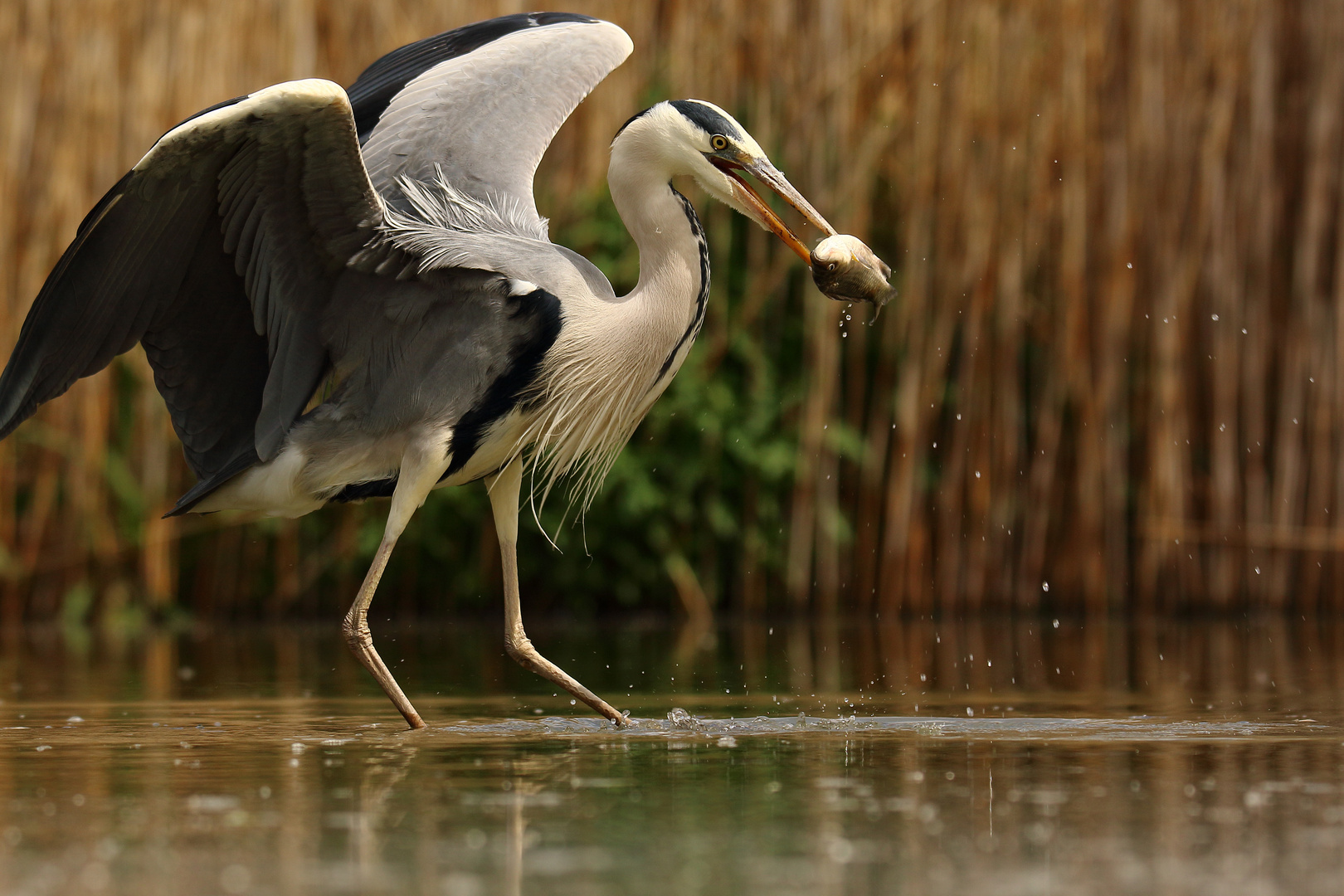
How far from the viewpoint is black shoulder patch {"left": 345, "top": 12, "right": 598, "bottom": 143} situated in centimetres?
628

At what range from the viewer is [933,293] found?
27.2 feet

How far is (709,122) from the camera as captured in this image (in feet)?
16.8

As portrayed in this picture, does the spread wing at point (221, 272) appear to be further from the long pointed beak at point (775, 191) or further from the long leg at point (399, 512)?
the long pointed beak at point (775, 191)

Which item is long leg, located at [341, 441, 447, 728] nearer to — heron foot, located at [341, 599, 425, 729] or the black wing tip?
heron foot, located at [341, 599, 425, 729]

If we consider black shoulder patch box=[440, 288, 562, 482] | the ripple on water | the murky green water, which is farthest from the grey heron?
the murky green water

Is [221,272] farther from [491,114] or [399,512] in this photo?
[491,114]

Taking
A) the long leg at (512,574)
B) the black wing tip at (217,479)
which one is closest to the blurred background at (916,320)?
the long leg at (512,574)

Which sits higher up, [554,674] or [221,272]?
[221,272]

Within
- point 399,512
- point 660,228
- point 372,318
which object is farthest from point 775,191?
point 399,512

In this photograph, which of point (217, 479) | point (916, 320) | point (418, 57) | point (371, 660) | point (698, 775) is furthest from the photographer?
point (916, 320)

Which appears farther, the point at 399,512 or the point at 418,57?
the point at 418,57

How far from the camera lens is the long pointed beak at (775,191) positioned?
5.03 metres

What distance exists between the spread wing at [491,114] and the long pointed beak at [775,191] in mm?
742

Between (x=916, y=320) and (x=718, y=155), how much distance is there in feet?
10.6
